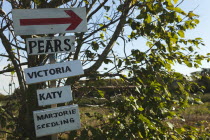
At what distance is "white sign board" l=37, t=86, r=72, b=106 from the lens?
260cm

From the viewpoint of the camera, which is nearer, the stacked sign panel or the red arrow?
the stacked sign panel

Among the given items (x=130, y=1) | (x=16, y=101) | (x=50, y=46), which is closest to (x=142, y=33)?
(x=130, y=1)

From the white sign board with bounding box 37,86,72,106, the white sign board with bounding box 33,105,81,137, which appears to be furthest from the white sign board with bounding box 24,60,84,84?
the white sign board with bounding box 33,105,81,137

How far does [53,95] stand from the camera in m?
2.63

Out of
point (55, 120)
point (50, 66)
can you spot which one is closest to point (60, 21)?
point (50, 66)

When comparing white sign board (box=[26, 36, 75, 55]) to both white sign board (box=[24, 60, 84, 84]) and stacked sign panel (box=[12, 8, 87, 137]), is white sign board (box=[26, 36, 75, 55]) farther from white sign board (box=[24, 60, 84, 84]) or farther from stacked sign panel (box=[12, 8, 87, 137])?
white sign board (box=[24, 60, 84, 84])

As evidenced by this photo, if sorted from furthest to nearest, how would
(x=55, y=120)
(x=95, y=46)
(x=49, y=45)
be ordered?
(x=95, y=46) < (x=49, y=45) < (x=55, y=120)

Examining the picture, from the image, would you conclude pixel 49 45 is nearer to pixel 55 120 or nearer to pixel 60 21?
pixel 60 21

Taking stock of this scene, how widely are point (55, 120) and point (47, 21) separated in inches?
36.0

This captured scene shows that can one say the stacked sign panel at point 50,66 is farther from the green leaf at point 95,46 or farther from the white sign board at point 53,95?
the green leaf at point 95,46

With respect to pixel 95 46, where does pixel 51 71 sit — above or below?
below

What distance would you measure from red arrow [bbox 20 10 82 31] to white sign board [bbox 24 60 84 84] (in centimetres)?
38

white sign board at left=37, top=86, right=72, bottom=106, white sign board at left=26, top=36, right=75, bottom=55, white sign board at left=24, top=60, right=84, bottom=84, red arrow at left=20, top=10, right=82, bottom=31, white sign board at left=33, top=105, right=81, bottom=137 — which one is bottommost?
white sign board at left=33, top=105, right=81, bottom=137

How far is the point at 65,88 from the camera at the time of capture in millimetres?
2676
